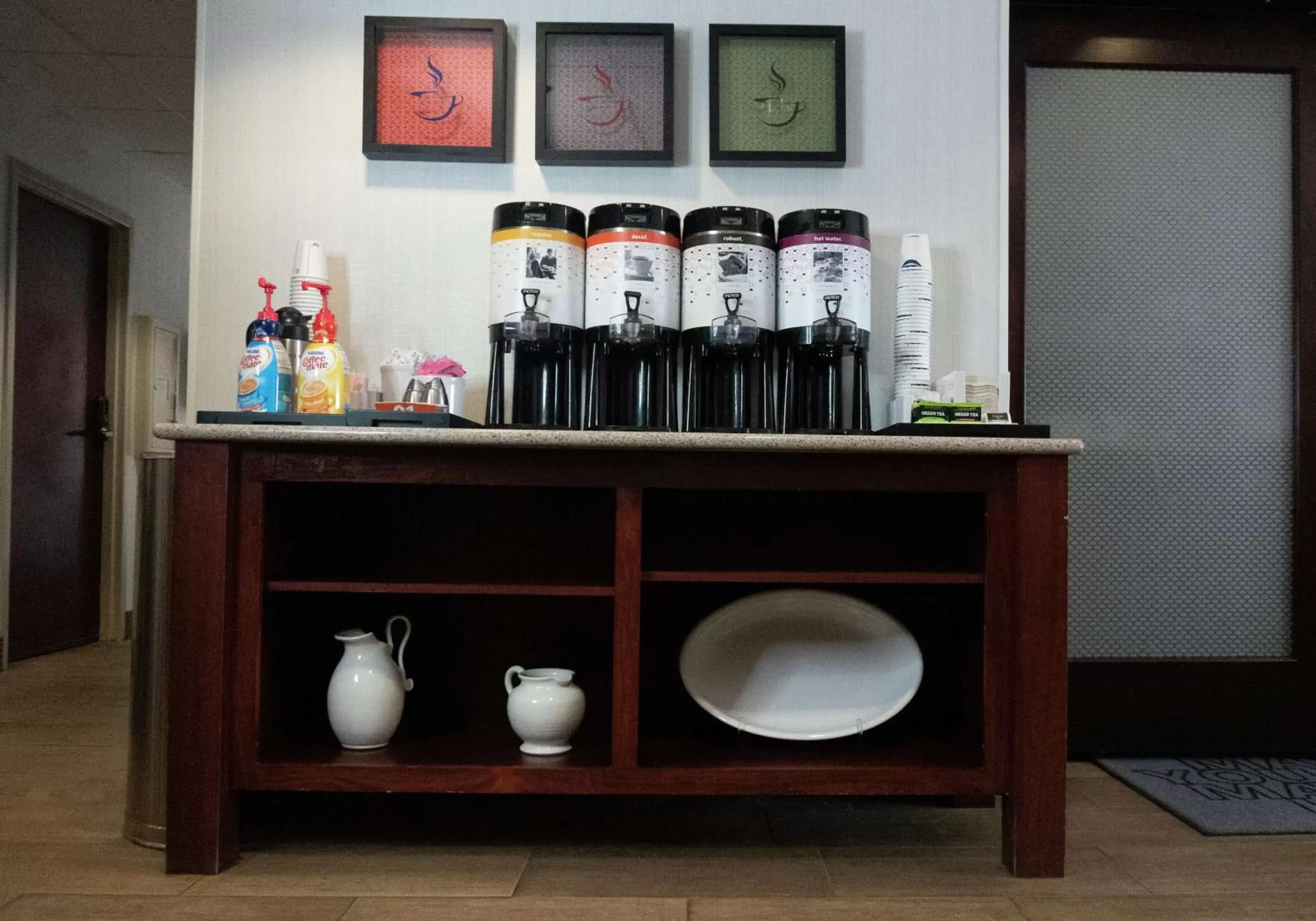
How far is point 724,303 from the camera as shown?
1.73 m

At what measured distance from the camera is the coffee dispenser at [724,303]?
174 cm

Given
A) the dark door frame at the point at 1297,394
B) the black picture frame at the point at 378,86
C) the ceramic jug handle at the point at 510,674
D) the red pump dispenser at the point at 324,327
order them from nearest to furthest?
the ceramic jug handle at the point at 510,674, the red pump dispenser at the point at 324,327, the black picture frame at the point at 378,86, the dark door frame at the point at 1297,394

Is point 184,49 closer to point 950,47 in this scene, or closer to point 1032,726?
point 950,47

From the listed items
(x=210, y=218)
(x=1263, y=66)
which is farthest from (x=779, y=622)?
(x=1263, y=66)

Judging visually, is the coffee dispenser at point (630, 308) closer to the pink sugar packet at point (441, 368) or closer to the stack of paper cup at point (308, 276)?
the pink sugar packet at point (441, 368)

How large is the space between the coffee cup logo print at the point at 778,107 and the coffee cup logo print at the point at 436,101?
0.64m

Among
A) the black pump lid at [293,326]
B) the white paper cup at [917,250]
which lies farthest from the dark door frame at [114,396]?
A: the white paper cup at [917,250]

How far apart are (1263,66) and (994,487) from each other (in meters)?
1.65

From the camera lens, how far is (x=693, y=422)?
1.78 metres

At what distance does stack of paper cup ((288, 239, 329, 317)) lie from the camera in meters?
1.79

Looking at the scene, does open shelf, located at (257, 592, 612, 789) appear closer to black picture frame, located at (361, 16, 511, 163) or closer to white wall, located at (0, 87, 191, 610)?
black picture frame, located at (361, 16, 511, 163)

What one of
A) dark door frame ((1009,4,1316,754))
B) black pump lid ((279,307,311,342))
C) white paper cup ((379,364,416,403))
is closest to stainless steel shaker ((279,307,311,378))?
black pump lid ((279,307,311,342))

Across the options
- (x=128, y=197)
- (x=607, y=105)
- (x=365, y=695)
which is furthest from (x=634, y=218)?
(x=128, y=197)

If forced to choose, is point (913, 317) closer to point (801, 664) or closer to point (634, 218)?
point (634, 218)
